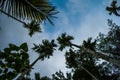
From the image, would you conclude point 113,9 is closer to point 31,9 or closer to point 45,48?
point 45,48

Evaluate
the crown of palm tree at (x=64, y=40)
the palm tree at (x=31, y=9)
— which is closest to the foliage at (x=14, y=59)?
the palm tree at (x=31, y=9)

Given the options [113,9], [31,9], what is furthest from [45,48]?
[31,9]

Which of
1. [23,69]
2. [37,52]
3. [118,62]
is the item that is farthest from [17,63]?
[37,52]

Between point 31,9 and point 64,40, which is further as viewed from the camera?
point 64,40

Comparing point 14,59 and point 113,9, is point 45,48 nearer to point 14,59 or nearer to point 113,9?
point 113,9

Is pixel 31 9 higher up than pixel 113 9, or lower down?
lower down

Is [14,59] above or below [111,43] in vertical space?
below

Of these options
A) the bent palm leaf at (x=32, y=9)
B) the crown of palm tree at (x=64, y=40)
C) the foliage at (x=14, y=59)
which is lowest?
the foliage at (x=14, y=59)

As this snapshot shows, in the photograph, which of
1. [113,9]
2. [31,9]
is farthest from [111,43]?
[31,9]

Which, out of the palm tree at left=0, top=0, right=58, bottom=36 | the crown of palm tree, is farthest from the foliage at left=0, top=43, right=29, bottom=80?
the crown of palm tree

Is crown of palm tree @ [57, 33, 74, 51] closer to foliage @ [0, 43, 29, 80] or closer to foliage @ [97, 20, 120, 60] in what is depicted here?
foliage @ [97, 20, 120, 60]

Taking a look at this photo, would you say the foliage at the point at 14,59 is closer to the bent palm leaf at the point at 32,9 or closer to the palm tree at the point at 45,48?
the bent palm leaf at the point at 32,9

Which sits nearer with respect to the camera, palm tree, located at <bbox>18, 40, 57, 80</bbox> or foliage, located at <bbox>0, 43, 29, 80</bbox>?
foliage, located at <bbox>0, 43, 29, 80</bbox>

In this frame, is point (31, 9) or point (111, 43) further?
point (111, 43)
